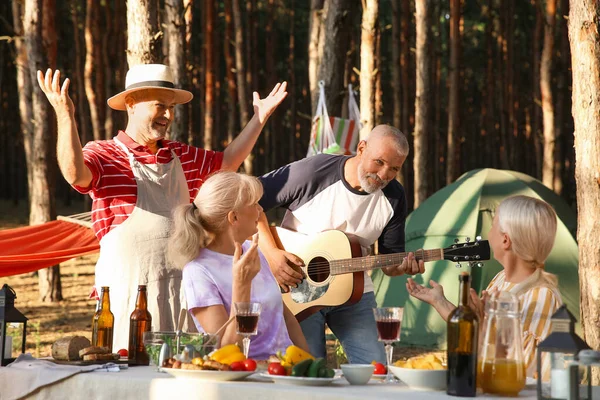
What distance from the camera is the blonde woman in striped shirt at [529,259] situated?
3.52 m

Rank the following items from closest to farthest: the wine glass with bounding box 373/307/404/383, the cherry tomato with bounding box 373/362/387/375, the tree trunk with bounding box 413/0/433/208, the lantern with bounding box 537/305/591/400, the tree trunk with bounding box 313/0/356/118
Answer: the lantern with bounding box 537/305/591/400 → the wine glass with bounding box 373/307/404/383 → the cherry tomato with bounding box 373/362/387/375 → the tree trunk with bounding box 313/0/356/118 → the tree trunk with bounding box 413/0/433/208

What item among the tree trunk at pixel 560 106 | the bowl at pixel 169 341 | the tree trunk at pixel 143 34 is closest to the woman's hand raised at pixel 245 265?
the bowl at pixel 169 341

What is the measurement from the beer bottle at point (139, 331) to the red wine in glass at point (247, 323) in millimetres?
448

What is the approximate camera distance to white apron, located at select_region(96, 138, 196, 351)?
4.75 m

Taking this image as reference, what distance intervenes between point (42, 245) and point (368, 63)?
15.8ft

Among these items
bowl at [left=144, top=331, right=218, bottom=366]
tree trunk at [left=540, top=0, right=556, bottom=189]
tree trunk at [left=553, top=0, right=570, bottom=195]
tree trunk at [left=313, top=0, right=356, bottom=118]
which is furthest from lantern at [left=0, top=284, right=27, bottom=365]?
tree trunk at [left=540, top=0, right=556, bottom=189]

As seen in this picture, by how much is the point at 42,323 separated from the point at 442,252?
6766mm

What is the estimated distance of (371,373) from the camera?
303 cm

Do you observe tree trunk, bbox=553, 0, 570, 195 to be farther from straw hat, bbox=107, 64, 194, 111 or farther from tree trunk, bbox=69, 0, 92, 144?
tree trunk, bbox=69, 0, 92, 144

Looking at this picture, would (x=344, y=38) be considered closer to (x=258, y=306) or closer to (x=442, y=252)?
(x=442, y=252)

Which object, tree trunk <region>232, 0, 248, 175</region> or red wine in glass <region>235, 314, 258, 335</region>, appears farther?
tree trunk <region>232, 0, 248, 175</region>

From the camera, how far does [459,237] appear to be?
9.86 m

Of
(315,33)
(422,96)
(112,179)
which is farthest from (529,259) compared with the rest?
(422,96)

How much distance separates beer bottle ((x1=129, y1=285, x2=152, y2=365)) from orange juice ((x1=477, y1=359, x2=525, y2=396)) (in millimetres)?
1307
